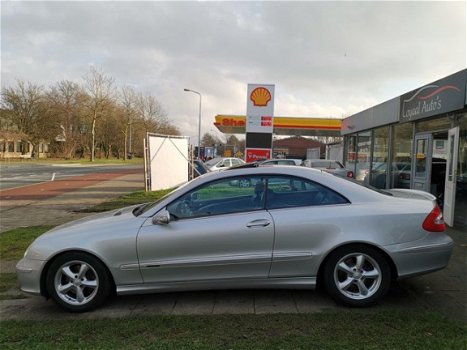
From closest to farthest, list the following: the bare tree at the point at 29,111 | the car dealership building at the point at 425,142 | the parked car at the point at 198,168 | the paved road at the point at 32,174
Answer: the car dealership building at the point at 425,142, the parked car at the point at 198,168, the paved road at the point at 32,174, the bare tree at the point at 29,111

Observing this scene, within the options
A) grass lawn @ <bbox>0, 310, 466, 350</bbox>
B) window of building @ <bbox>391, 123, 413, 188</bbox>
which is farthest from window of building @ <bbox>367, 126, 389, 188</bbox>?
grass lawn @ <bbox>0, 310, 466, 350</bbox>

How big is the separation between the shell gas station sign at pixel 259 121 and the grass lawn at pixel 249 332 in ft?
47.4

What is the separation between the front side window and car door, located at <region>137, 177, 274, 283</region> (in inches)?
4.3

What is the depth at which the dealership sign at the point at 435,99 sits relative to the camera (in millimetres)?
8227

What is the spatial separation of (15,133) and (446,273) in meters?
64.9

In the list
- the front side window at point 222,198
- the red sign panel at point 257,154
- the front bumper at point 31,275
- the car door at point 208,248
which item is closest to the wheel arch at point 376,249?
Result: the car door at point 208,248

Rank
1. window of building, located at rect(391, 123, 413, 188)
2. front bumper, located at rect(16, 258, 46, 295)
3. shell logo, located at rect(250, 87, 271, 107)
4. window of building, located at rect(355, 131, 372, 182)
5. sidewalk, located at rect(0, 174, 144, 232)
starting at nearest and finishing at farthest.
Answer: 1. front bumper, located at rect(16, 258, 46, 295)
2. sidewalk, located at rect(0, 174, 144, 232)
3. window of building, located at rect(391, 123, 413, 188)
4. window of building, located at rect(355, 131, 372, 182)
5. shell logo, located at rect(250, 87, 271, 107)

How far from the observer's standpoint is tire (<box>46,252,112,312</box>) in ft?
13.6

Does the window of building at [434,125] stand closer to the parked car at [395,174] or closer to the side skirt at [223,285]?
the parked car at [395,174]

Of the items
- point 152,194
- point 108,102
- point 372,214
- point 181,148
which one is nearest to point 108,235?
point 372,214

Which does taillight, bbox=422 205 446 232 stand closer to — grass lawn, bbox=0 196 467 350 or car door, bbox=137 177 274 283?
grass lawn, bbox=0 196 467 350

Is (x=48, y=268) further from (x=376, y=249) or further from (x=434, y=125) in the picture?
(x=434, y=125)

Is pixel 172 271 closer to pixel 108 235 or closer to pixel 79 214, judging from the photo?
pixel 108 235

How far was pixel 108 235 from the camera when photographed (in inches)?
164
